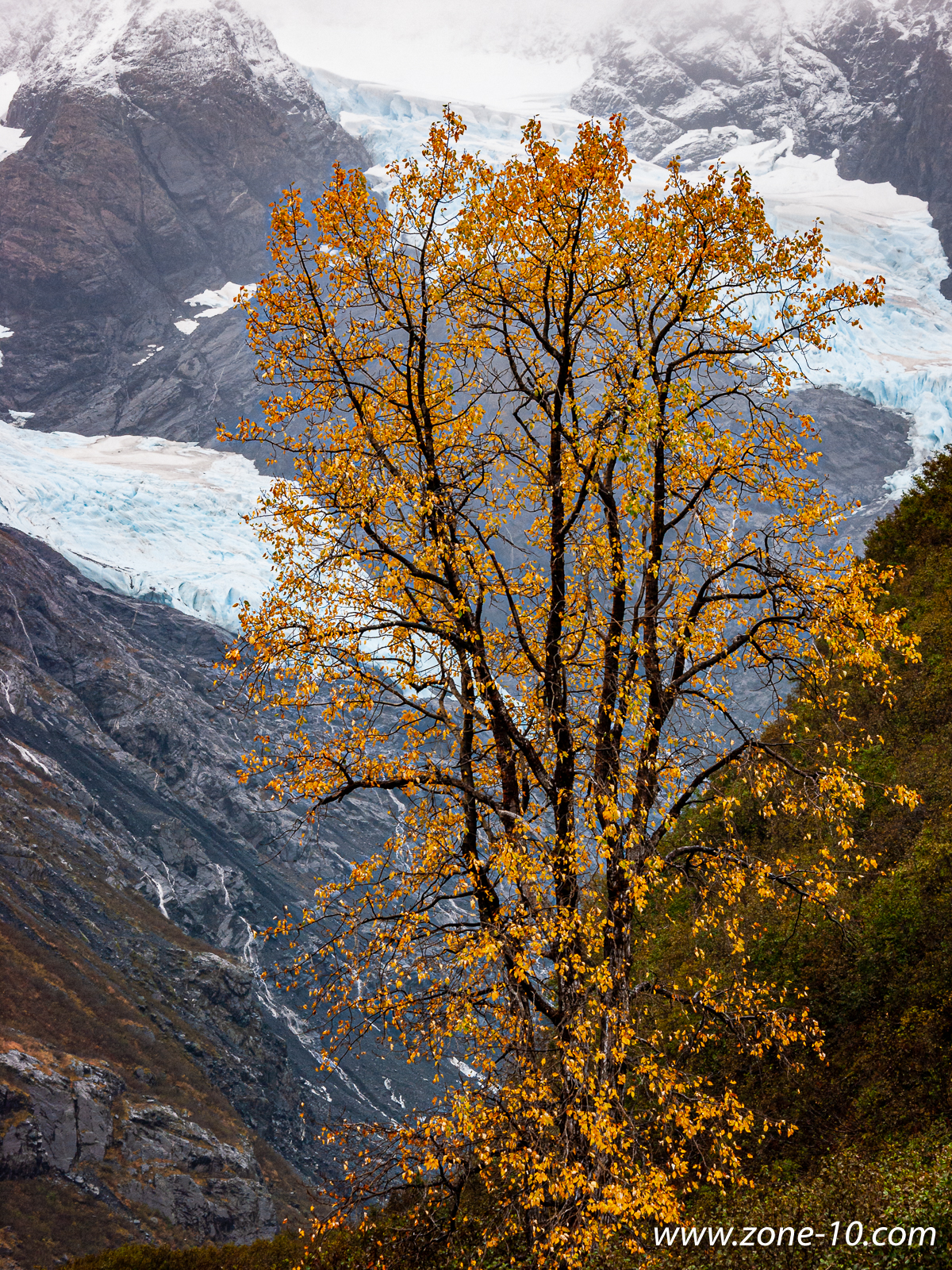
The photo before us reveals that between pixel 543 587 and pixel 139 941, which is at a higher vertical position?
pixel 543 587

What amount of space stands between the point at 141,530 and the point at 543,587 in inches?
4475

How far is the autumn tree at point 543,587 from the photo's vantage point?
26.3 ft

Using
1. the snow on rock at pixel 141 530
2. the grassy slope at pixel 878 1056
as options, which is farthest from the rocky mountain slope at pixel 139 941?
the snow on rock at pixel 141 530

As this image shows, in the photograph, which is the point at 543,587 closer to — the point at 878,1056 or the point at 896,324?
the point at 878,1056

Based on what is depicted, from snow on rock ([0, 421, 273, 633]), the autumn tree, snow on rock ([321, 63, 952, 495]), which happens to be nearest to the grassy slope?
the autumn tree

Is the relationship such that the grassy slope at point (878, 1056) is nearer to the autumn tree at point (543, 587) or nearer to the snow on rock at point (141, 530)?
the autumn tree at point (543, 587)

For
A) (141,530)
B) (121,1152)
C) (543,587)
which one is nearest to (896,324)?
(141,530)

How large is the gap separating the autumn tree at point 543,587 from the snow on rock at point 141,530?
98064mm

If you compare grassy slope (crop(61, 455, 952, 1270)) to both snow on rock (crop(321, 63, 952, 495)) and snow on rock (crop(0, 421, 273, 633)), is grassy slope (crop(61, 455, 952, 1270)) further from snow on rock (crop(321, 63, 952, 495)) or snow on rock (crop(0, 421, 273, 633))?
snow on rock (crop(321, 63, 952, 495))

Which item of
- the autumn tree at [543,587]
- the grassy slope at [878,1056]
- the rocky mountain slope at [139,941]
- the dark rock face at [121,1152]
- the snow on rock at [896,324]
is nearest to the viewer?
the grassy slope at [878,1056]

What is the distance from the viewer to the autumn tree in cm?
801

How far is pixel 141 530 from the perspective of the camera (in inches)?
4432

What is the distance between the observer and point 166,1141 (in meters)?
57.5

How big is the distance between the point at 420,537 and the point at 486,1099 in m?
5.79
